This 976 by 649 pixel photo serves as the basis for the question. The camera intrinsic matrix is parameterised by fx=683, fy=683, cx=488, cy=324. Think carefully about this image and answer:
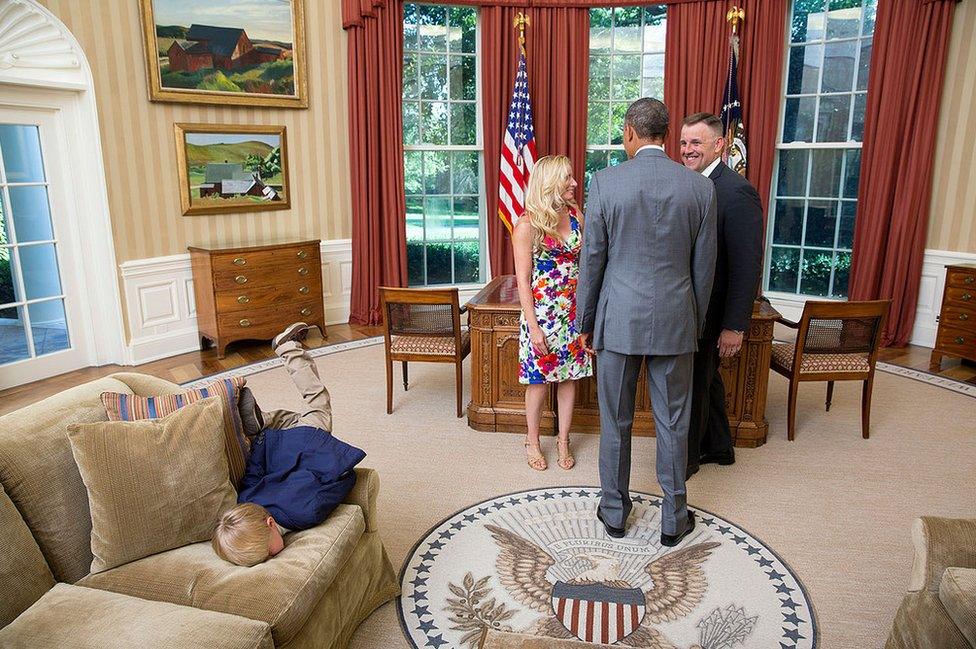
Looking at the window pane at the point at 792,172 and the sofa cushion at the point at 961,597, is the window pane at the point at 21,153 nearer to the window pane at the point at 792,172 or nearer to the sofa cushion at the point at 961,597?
the sofa cushion at the point at 961,597

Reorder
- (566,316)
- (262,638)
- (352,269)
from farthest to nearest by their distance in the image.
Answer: (352,269), (566,316), (262,638)

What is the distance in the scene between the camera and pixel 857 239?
6.18m

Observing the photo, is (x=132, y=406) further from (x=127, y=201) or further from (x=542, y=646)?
(x=127, y=201)

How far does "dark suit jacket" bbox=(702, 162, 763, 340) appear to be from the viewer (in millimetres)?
3070

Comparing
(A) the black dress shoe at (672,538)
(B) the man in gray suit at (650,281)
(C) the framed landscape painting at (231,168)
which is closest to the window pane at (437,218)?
(C) the framed landscape painting at (231,168)

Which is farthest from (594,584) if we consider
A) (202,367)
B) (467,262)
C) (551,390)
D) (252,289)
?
(467,262)

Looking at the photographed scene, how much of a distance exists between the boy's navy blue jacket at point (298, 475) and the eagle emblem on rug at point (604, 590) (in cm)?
82

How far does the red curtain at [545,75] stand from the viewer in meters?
6.64

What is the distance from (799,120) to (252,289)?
5301 millimetres

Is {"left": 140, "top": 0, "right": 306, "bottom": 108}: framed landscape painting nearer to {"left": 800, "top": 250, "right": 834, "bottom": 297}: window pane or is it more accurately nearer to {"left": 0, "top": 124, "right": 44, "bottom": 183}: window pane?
{"left": 0, "top": 124, "right": 44, "bottom": 183}: window pane

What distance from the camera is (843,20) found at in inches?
246

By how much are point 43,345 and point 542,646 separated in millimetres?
4950

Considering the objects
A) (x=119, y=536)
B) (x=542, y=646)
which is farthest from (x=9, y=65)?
(x=542, y=646)

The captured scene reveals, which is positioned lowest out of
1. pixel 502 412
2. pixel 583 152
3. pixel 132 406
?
pixel 502 412
